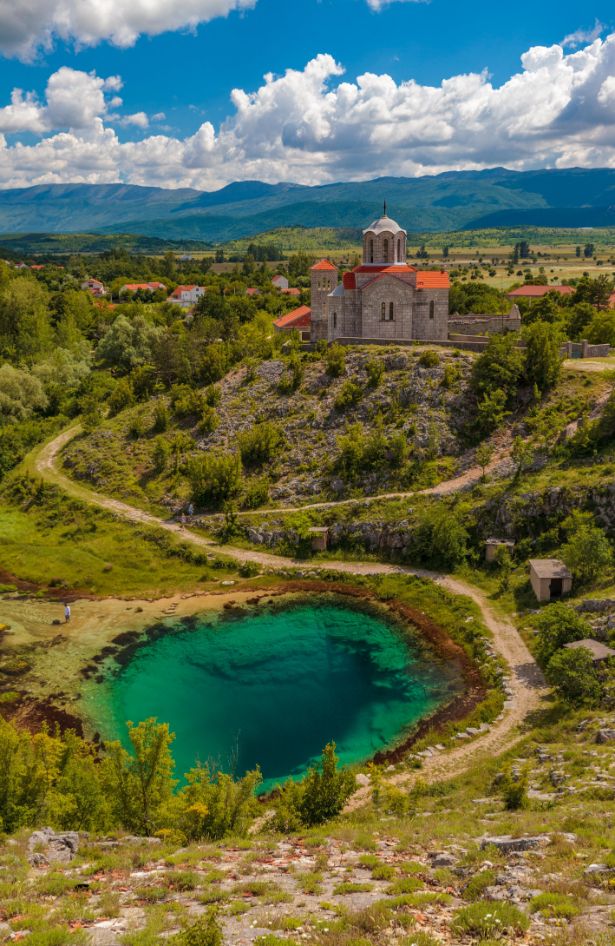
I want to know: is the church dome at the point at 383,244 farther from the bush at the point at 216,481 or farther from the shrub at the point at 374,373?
the bush at the point at 216,481

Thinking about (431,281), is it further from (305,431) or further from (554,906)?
(554,906)

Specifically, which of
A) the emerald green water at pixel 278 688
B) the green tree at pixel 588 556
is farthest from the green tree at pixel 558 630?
the emerald green water at pixel 278 688

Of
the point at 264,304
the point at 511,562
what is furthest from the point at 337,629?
the point at 264,304

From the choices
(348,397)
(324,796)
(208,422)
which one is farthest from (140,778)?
(208,422)

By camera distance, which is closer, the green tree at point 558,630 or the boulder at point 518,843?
the boulder at point 518,843

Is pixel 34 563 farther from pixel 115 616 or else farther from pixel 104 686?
pixel 104 686

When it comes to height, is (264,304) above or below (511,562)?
above
